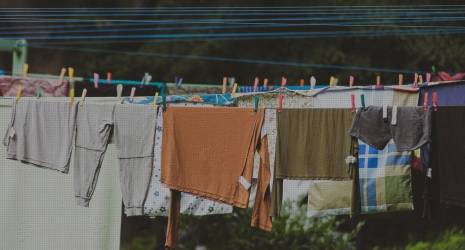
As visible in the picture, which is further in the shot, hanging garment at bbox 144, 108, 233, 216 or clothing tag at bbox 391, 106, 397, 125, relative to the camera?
hanging garment at bbox 144, 108, 233, 216

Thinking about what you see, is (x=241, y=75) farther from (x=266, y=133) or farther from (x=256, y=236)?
(x=266, y=133)

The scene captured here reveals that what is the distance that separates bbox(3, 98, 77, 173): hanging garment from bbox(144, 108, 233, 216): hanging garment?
2.01 feet

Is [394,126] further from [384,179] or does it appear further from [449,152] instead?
[384,179]

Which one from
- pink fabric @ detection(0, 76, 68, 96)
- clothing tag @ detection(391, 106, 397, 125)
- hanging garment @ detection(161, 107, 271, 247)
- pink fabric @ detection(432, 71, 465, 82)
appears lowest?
hanging garment @ detection(161, 107, 271, 247)

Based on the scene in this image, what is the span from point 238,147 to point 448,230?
4.09m

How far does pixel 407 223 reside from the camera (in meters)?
9.80

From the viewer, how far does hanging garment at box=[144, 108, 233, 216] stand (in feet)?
19.8

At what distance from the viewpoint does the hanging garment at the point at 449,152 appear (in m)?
5.27

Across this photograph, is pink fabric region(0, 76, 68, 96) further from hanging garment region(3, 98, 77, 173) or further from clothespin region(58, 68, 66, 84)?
hanging garment region(3, 98, 77, 173)

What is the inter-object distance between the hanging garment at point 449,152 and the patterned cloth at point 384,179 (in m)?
0.50

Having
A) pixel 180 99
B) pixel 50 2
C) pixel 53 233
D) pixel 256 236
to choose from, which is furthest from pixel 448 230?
pixel 50 2

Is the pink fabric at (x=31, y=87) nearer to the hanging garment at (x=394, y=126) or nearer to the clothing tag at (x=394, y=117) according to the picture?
the hanging garment at (x=394, y=126)

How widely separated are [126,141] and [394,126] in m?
1.83

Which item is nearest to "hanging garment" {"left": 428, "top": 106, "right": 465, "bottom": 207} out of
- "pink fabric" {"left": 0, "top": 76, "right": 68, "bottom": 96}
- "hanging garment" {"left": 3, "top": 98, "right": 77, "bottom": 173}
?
"hanging garment" {"left": 3, "top": 98, "right": 77, "bottom": 173}
